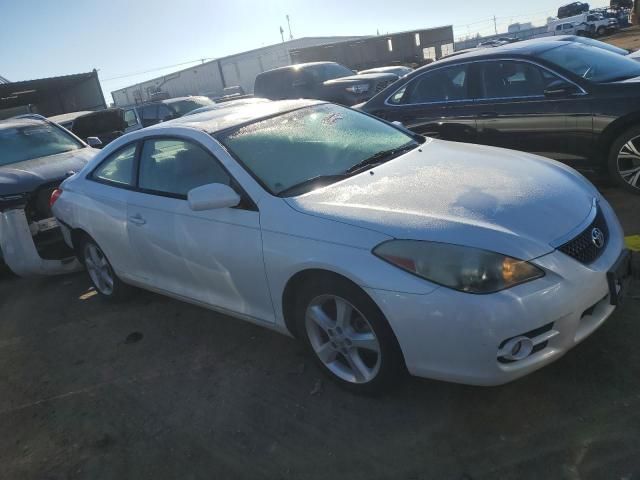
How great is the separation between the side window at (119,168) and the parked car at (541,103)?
3.16m

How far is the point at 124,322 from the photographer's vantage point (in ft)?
14.5

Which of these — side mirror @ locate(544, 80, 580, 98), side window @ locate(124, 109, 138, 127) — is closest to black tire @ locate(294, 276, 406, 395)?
side mirror @ locate(544, 80, 580, 98)

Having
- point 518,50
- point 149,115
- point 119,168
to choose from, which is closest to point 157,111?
point 149,115

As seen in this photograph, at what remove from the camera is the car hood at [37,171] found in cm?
565

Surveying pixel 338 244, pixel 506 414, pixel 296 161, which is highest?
pixel 296 161

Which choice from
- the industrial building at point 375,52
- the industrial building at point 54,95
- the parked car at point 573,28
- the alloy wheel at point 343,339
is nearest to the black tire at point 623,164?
Answer: the alloy wheel at point 343,339

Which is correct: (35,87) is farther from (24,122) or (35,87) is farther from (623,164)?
(623,164)

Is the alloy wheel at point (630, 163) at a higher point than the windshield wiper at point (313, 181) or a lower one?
lower

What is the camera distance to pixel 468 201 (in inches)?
107

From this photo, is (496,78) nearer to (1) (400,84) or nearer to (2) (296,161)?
(1) (400,84)

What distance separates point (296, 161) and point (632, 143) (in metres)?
3.15

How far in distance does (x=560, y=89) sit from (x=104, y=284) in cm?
442

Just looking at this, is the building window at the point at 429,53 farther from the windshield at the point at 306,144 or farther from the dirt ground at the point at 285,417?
the dirt ground at the point at 285,417

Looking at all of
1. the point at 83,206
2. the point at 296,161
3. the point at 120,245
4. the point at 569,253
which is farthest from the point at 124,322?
the point at 569,253
